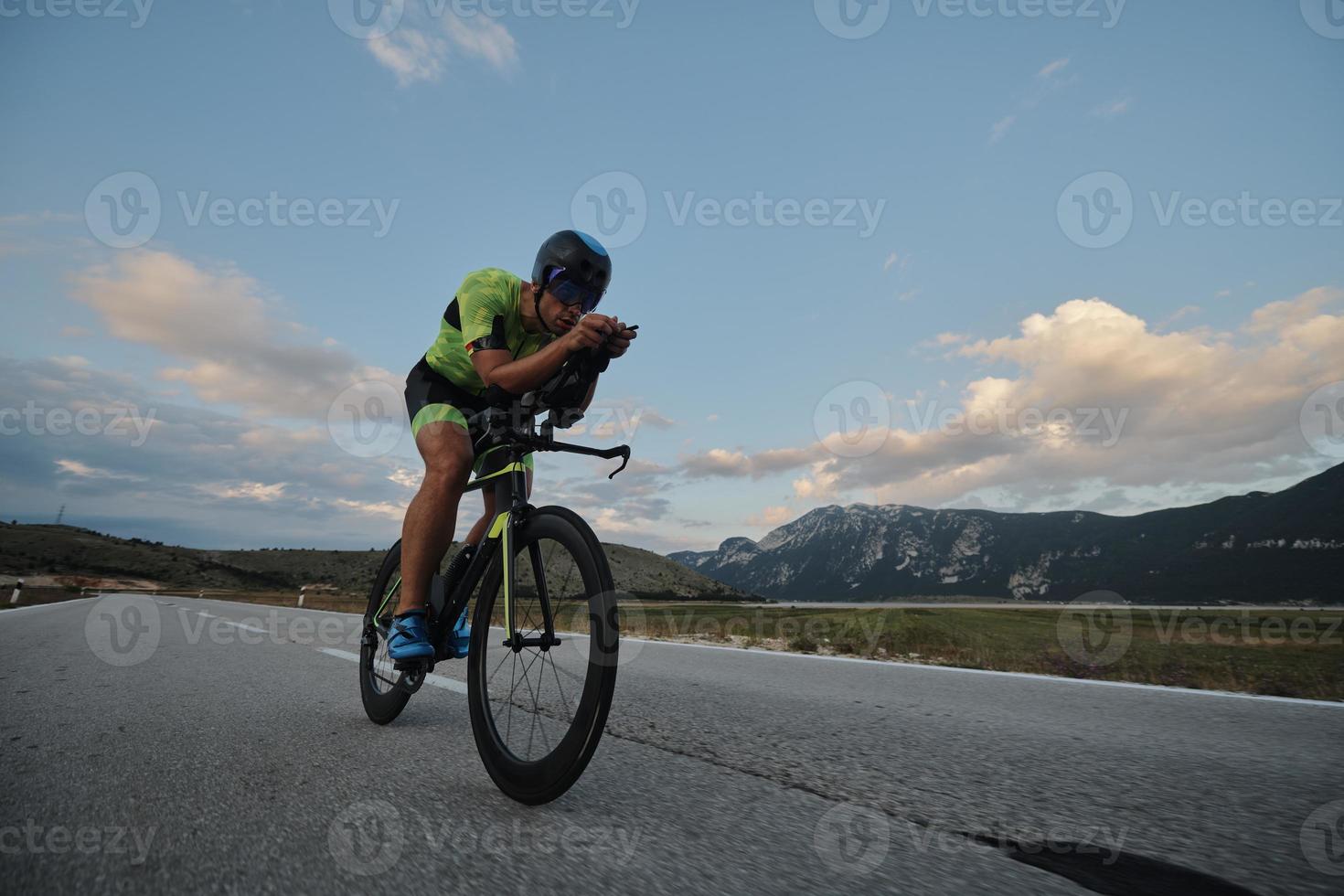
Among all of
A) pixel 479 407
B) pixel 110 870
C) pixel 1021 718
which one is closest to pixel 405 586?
pixel 479 407

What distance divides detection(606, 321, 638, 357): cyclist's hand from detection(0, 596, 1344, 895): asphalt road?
154 cm

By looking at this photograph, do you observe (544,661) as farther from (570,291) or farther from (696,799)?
(570,291)

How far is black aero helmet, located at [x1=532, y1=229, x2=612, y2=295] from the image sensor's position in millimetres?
2869

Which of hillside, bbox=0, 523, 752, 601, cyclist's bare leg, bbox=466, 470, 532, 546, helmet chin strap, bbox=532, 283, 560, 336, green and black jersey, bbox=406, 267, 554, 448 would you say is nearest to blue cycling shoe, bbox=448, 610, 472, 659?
cyclist's bare leg, bbox=466, 470, 532, 546

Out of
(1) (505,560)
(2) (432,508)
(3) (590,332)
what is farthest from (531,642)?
(3) (590,332)

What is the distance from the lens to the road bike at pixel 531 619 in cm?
201

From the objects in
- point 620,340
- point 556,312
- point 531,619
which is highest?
point 556,312

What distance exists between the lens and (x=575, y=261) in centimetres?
287

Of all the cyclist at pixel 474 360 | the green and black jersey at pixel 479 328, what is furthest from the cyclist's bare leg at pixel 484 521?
the green and black jersey at pixel 479 328

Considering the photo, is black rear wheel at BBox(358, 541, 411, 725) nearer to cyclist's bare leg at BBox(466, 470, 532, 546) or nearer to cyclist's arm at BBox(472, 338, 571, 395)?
cyclist's bare leg at BBox(466, 470, 532, 546)

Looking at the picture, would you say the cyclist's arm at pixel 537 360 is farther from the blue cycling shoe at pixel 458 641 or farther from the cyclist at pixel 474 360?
the blue cycling shoe at pixel 458 641

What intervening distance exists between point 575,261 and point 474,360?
624mm

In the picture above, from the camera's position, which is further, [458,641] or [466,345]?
[458,641]

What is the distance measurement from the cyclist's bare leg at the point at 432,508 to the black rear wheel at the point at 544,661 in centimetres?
42
